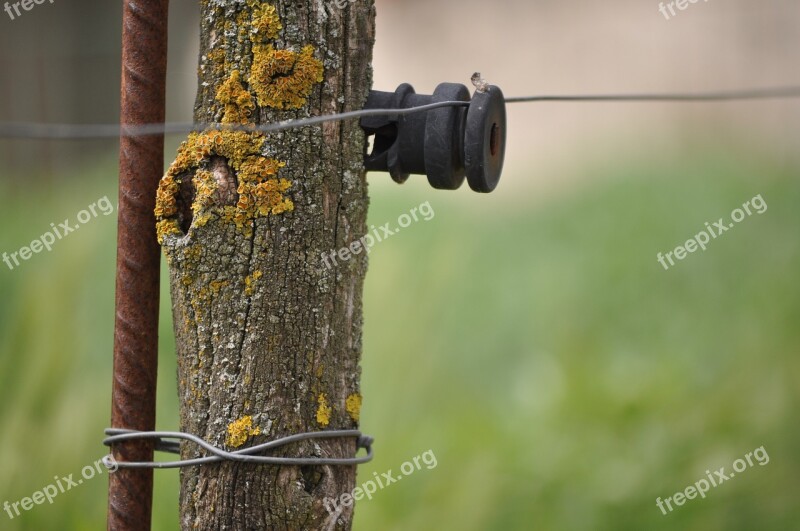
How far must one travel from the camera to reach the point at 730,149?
3.67 m

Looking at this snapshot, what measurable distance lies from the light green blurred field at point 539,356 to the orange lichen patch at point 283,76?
198cm

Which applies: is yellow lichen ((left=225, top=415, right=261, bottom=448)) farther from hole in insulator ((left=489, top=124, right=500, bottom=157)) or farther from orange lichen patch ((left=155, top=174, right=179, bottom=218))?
hole in insulator ((left=489, top=124, right=500, bottom=157))

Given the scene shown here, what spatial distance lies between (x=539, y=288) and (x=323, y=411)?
7.63ft

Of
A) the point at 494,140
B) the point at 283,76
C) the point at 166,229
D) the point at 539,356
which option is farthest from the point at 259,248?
the point at 539,356

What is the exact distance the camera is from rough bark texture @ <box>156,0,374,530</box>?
117cm

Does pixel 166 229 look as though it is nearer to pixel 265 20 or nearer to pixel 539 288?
pixel 265 20

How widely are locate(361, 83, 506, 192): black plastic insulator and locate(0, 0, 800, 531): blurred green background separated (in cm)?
187

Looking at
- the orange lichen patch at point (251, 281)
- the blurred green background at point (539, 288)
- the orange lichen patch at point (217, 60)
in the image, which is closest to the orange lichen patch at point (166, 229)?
the orange lichen patch at point (251, 281)

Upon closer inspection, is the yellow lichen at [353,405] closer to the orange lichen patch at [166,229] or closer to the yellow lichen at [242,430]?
the yellow lichen at [242,430]

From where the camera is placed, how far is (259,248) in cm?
117

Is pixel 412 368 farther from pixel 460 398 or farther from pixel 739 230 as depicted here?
pixel 739 230

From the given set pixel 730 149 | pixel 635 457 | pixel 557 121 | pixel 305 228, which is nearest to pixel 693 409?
pixel 635 457

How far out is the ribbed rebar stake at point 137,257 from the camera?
125cm

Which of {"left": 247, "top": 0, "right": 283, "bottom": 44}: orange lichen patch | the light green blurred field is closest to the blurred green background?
the light green blurred field
